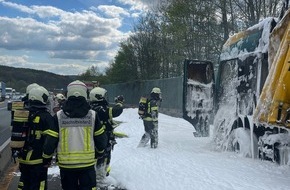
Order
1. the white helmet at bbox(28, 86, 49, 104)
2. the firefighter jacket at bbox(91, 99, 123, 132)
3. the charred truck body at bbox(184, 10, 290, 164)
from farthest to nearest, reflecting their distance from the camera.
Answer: the firefighter jacket at bbox(91, 99, 123, 132) → the charred truck body at bbox(184, 10, 290, 164) → the white helmet at bbox(28, 86, 49, 104)

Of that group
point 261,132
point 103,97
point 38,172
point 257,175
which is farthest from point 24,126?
point 261,132

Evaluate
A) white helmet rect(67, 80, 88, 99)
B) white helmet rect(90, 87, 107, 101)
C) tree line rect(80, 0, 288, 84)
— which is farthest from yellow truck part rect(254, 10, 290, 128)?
tree line rect(80, 0, 288, 84)

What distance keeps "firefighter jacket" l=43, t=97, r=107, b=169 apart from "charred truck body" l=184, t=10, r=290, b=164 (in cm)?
245

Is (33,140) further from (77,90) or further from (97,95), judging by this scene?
(97,95)

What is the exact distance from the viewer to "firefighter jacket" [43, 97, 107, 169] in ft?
17.1

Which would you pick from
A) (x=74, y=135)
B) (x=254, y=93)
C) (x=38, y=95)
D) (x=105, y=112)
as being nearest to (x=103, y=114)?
(x=105, y=112)

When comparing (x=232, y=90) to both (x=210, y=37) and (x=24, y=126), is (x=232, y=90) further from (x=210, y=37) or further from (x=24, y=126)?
(x=210, y=37)

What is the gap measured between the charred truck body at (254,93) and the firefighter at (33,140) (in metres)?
3.03

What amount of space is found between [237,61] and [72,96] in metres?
6.00

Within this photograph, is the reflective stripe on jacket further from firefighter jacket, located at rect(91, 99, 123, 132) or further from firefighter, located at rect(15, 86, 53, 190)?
firefighter jacket, located at rect(91, 99, 123, 132)

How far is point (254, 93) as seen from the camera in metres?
9.21

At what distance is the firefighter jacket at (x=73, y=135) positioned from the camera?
17.1ft

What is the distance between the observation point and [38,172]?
575 centimetres

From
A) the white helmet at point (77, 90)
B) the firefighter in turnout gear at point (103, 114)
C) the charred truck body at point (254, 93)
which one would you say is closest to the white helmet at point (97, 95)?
the firefighter in turnout gear at point (103, 114)
